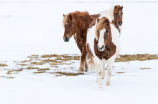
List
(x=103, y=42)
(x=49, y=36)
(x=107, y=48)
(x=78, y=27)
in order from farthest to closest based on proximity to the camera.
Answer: (x=49, y=36) < (x=78, y=27) < (x=107, y=48) < (x=103, y=42)

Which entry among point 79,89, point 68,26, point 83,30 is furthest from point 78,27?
point 79,89

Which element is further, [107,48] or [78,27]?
[78,27]

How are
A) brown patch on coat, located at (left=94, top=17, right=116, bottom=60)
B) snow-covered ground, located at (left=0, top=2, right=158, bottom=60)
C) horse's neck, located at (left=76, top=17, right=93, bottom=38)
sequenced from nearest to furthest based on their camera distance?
brown patch on coat, located at (left=94, top=17, right=116, bottom=60)
horse's neck, located at (left=76, top=17, right=93, bottom=38)
snow-covered ground, located at (left=0, top=2, right=158, bottom=60)

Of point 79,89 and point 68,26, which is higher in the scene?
point 68,26

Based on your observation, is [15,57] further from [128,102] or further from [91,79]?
[128,102]

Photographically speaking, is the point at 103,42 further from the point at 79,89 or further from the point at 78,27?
the point at 78,27

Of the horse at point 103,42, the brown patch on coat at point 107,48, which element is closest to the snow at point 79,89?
the horse at point 103,42

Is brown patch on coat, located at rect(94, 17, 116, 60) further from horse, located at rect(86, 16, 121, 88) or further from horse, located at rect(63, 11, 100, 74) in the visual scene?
horse, located at rect(63, 11, 100, 74)

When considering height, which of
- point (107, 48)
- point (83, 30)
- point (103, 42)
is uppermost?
point (83, 30)

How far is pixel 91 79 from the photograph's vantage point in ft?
26.1

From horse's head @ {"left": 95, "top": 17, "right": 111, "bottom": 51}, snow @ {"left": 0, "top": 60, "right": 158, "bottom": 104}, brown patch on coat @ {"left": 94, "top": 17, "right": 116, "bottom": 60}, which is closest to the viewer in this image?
snow @ {"left": 0, "top": 60, "right": 158, "bottom": 104}

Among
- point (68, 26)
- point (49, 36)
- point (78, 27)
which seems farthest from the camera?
point (49, 36)

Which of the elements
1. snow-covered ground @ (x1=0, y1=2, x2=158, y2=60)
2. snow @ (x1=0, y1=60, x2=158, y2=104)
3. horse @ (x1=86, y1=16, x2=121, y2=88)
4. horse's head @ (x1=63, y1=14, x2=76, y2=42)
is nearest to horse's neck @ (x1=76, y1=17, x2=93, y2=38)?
horse's head @ (x1=63, y1=14, x2=76, y2=42)

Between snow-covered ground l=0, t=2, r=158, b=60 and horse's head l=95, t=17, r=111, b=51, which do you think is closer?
horse's head l=95, t=17, r=111, b=51
